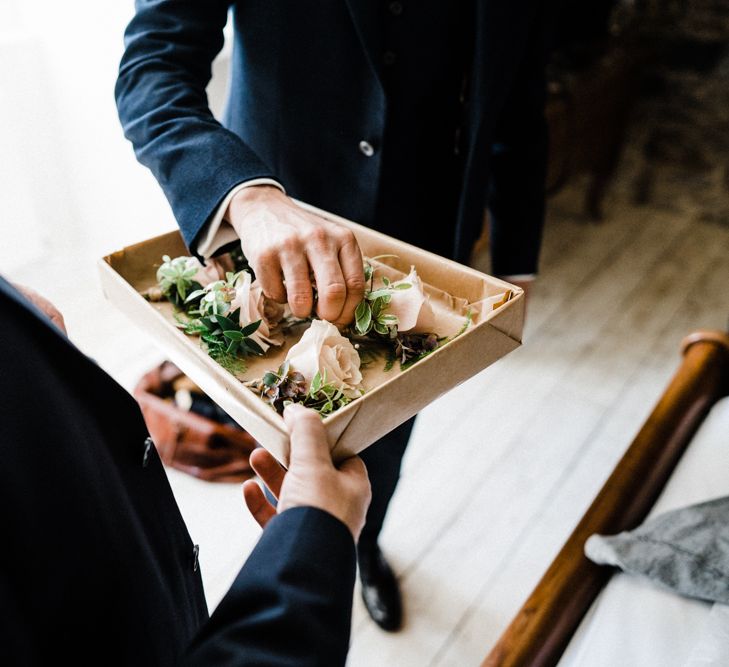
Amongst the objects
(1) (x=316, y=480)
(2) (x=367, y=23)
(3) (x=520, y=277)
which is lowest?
(3) (x=520, y=277)

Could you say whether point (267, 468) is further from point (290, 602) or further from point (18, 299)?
point (18, 299)

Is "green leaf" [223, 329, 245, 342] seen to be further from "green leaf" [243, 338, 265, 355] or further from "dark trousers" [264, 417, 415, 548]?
"dark trousers" [264, 417, 415, 548]

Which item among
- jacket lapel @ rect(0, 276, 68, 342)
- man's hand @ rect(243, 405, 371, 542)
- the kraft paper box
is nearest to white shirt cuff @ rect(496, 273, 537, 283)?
the kraft paper box

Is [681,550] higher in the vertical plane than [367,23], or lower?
lower

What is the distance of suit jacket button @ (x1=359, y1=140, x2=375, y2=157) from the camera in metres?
1.06

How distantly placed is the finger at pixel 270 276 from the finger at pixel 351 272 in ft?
0.24

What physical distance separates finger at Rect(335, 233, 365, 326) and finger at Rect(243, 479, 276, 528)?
8.9 inches

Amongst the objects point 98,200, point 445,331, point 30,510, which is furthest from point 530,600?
point 98,200

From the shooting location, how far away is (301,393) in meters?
0.73

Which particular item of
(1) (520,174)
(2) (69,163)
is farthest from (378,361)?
(2) (69,163)

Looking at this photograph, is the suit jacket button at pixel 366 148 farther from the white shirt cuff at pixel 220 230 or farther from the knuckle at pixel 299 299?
the knuckle at pixel 299 299

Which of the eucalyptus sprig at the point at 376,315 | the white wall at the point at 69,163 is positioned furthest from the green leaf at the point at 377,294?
the white wall at the point at 69,163

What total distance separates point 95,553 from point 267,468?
214 mm

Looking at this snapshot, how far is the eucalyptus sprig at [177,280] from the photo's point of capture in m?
0.90
